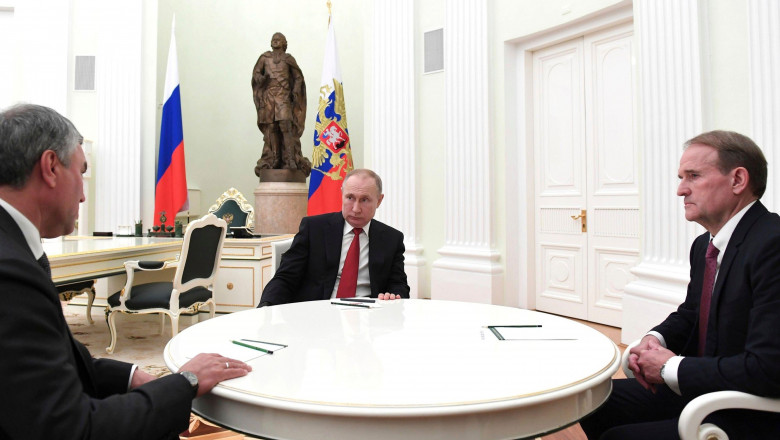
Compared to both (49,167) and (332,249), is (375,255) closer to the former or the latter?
(332,249)

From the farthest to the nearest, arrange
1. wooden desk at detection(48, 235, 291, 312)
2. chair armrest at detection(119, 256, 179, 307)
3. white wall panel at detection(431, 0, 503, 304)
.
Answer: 1. white wall panel at detection(431, 0, 503, 304)
2. wooden desk at detection(48, 235, 291, 312)
3. chair armrest at detection(119, 256, 179, 307)

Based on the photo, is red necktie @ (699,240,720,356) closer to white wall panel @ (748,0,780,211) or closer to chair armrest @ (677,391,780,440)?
chair armrest @ (677,391,780,440)

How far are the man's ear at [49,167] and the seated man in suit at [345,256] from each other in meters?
1.51

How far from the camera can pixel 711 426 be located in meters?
1.22

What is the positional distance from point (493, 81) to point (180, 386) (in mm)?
5241

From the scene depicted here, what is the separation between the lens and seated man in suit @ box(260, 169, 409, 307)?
258cm

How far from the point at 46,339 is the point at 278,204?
6394 millimetres

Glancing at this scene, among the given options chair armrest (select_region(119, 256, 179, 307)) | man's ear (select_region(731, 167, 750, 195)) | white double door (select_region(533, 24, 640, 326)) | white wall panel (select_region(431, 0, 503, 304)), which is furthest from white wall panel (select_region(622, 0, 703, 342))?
chair armrest (select_region(119, 256, 179, 307))

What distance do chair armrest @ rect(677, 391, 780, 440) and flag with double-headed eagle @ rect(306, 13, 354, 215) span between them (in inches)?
230

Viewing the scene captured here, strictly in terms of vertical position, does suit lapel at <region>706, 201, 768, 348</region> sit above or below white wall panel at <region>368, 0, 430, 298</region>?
below

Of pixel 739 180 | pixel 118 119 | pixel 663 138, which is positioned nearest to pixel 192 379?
pixel 739 180

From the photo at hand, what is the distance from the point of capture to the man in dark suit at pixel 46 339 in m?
0.87

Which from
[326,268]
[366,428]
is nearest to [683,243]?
[326,268]

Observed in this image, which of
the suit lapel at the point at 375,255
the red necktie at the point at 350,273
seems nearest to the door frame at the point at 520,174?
the suit lapel at the point at 375,255
